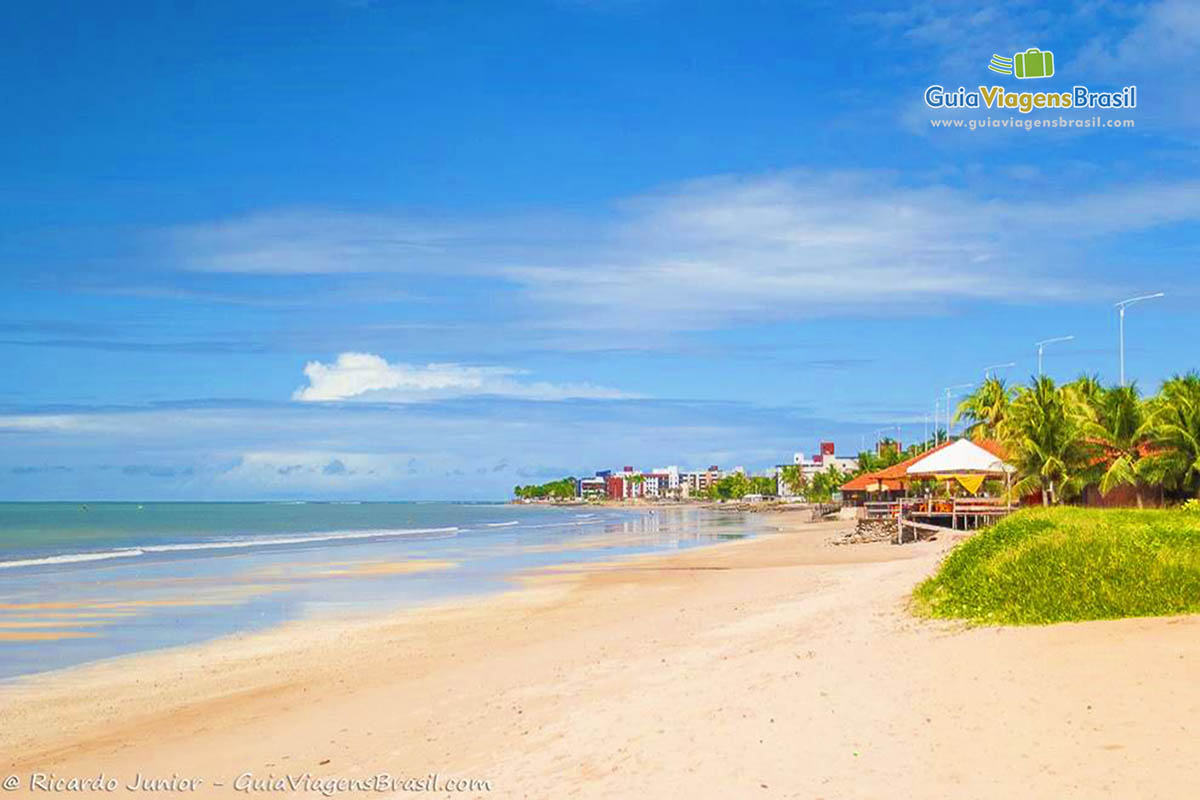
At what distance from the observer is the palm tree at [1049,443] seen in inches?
1614

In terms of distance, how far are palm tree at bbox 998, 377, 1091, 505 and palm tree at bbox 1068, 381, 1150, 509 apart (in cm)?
118

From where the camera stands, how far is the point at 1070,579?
13.4m

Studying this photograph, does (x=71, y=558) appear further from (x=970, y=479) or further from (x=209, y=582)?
(x=970, y=479)

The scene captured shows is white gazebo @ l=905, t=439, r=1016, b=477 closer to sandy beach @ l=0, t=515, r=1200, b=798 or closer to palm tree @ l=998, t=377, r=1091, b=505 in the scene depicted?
palm tree @ l=998, t=377, r=1091, b=505

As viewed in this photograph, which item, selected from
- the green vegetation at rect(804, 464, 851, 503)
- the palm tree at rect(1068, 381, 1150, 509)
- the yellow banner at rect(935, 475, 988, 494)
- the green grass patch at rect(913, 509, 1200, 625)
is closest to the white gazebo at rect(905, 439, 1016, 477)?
the yellow banner at rect(935, 475, 988, 494)

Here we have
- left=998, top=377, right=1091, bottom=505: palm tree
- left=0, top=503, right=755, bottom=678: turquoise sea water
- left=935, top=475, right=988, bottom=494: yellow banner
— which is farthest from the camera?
left=935, top=475, right=988, bottom=494: yellow banner

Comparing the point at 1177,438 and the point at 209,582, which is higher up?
the point at 1177,438

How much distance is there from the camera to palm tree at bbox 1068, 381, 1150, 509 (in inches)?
1469

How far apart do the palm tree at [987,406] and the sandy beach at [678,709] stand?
136 feet

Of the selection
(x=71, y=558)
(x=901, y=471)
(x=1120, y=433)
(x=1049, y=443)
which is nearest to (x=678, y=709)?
(x=1120, y=433)

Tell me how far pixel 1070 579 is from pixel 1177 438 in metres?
25.5

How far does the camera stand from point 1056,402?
41.4 meters

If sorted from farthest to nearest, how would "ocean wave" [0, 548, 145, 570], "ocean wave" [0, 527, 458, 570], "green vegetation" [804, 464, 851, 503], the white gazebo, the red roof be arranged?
"green vegetation" [804, 464, 851, 503] < "ocean wave" [0, 527, 458, 570] < the red roof < "ocean wave" [0, 548, 145, 570] < the white gazebo

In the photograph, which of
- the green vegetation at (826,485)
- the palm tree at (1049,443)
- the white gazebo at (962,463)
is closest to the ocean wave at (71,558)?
the white gazebo at (962,463)
